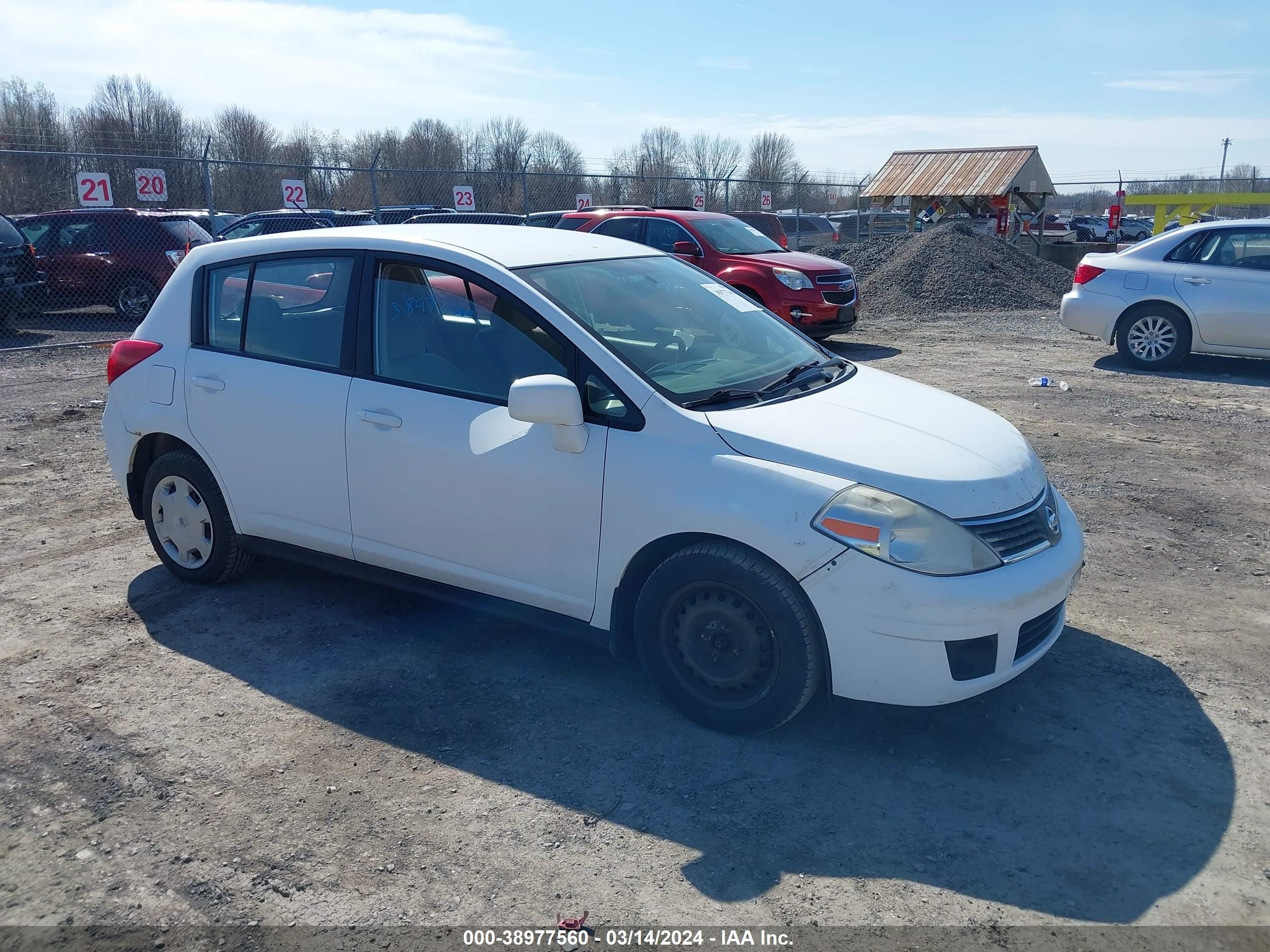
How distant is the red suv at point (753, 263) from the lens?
13.1 metres

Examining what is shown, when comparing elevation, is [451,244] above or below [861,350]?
above

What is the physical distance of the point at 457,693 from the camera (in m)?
4.11

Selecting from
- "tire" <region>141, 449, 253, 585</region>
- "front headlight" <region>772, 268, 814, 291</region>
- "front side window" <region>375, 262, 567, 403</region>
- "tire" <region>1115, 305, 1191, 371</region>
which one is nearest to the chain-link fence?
"front headlight" <region>772, 268, 814, 291</region>

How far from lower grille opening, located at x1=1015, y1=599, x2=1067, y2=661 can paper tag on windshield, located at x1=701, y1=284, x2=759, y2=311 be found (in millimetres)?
1990

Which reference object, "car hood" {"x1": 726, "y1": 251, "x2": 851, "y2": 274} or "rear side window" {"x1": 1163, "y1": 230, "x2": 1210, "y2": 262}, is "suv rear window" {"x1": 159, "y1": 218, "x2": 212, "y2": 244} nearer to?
"car hood" {"x1": 726, "y1": 251, "x2": 851, "y2": 274}

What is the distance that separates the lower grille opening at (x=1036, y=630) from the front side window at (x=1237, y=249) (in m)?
8.96

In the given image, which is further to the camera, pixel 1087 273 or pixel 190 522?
→ pixel 1087 273

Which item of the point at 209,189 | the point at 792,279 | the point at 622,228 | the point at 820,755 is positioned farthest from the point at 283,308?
the point at 209,189

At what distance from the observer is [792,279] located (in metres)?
13.1

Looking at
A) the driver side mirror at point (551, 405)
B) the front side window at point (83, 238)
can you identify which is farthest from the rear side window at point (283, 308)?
the front side window at point (83, 238)

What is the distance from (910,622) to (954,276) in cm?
1751

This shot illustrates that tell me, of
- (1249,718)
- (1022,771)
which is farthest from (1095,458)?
(1022,771)

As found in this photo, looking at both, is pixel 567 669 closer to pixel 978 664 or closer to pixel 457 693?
pixel 457 693

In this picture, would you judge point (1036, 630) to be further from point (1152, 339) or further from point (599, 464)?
→ point (1152, 339)
